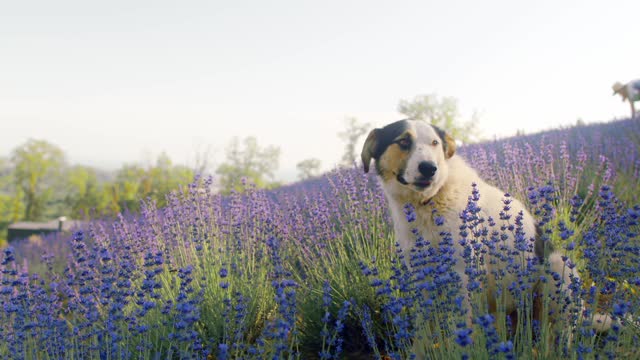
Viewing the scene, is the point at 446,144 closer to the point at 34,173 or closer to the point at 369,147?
the point at 369,147

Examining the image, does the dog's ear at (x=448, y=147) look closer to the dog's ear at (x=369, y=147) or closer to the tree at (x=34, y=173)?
the dog's ear at (x=369, y=147)

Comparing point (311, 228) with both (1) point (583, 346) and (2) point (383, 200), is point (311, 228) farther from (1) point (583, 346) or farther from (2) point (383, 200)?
(1) point (583, 346)

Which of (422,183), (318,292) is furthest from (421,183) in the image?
(318,292)

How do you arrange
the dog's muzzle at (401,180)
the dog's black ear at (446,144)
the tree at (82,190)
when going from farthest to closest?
1. the tree at (82,190)
2. the dog's black ear at (446,144)
3. the dog's muzzle at (401,180)

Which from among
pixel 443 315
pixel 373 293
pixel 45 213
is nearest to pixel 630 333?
pixel 443 315

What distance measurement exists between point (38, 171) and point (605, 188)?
37.1 meters

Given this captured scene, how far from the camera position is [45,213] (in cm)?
3291

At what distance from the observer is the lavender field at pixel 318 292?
A: 203 centimetres

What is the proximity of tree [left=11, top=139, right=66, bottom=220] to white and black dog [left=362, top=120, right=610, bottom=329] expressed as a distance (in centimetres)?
3464

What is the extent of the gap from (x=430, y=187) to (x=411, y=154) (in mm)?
225

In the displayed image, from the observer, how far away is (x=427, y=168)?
2.81 m

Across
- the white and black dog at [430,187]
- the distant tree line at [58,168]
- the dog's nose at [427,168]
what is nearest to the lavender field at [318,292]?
the white and black dog at [430,187]

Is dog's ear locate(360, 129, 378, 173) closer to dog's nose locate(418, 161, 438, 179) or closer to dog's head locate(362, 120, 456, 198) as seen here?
dog's head locate(362, 120, 456, 198)

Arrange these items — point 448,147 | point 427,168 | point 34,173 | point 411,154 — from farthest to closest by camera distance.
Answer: point 34,173, point 448,147, point 411,154, point 427,168
